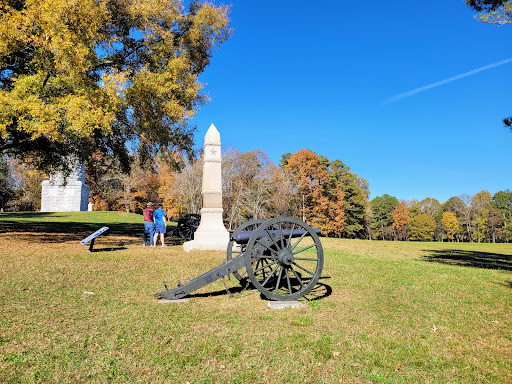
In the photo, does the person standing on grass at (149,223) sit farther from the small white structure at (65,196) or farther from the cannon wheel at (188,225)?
the small white structure at (65,196)

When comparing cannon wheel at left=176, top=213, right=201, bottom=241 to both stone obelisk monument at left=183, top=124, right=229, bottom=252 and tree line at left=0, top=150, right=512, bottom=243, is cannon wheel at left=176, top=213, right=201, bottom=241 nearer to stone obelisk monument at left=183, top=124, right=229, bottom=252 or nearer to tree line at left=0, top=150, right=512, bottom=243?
tree line at left=0, top=150, right=512, bottom=243

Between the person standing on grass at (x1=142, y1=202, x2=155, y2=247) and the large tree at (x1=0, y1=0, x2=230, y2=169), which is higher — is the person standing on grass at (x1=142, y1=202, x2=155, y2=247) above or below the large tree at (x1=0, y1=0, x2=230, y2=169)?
below

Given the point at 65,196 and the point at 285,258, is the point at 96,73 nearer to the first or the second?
the point at 285,258

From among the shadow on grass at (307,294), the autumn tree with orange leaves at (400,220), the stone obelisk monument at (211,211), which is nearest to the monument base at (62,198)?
the stone obelisk monument at (211,211)

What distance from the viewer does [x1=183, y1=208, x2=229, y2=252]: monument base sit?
11.1m

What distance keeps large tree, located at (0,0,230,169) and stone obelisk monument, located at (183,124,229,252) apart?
204cm

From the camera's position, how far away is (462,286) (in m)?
7.14

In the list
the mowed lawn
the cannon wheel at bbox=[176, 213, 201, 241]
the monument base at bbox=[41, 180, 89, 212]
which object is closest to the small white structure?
the monument base at bbox=[41, 180, 89, 212]

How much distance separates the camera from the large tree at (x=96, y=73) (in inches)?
375

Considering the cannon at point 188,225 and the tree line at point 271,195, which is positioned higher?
the tree line at point 271,195

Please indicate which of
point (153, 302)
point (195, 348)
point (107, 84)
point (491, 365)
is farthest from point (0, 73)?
point (491, 365)

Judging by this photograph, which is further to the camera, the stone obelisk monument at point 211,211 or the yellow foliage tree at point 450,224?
the yellow foliage tree at point 450,224

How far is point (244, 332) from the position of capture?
4.07m

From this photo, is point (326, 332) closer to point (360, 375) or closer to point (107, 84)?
point (360, 375)
